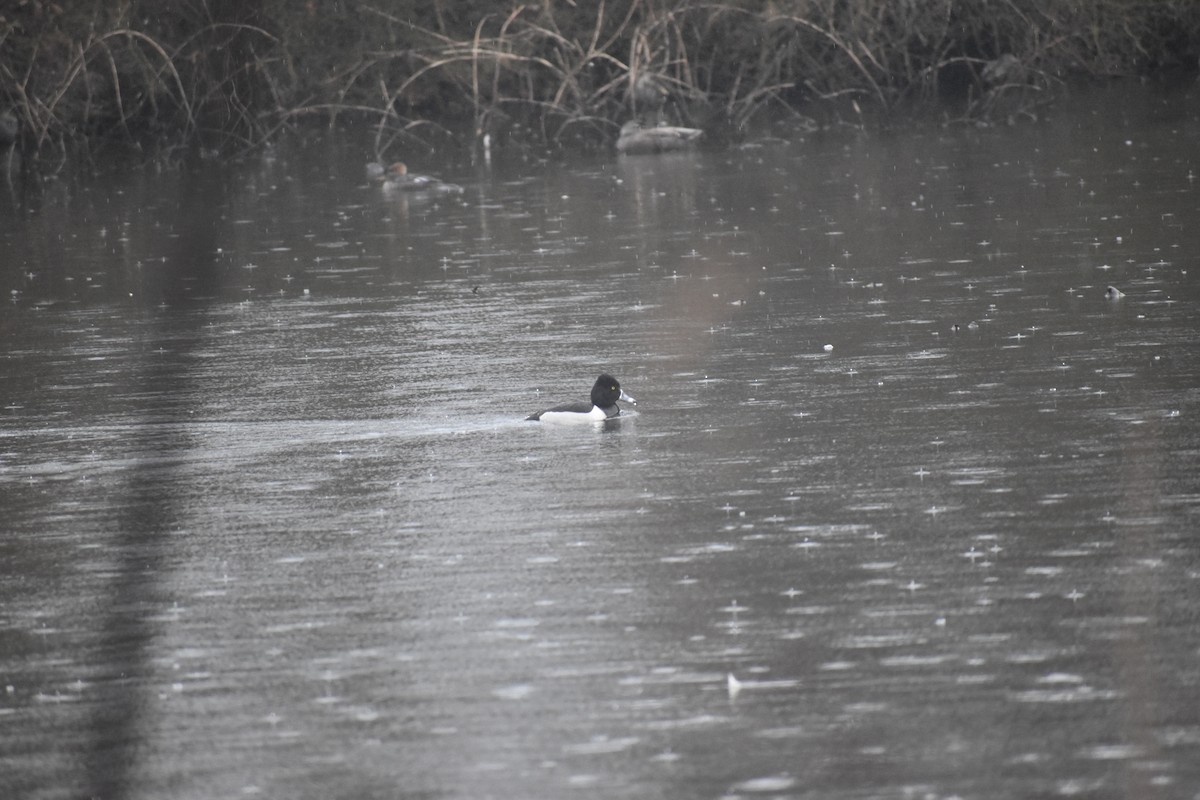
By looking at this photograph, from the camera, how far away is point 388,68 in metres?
37.8

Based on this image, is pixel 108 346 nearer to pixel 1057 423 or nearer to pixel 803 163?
pixel 1057 423

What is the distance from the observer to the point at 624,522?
959cm

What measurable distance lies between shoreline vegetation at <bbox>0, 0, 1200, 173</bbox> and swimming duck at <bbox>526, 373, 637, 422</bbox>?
20921mm

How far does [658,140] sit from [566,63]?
3.52 metres

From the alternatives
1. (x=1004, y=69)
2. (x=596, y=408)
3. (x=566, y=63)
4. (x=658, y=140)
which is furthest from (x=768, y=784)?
(x=1004, y=69)

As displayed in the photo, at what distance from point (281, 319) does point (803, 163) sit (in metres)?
12.3

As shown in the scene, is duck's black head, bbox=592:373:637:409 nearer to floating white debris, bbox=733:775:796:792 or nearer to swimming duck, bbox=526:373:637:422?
swimming duck, bbox=526:373:637:422

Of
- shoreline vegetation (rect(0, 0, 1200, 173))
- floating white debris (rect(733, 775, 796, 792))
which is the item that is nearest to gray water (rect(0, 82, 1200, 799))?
floating white debris (rect(733, 775, 796, 792))

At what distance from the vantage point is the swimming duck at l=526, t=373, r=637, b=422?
38.7 ft

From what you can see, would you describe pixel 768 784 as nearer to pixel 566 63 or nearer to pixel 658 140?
pixel 658 140

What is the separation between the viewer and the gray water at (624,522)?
6.80m

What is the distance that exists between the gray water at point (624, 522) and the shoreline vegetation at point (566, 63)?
1391 centimetres

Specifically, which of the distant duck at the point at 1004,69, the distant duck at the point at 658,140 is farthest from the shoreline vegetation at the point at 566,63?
the distant duck at the point at 658,140

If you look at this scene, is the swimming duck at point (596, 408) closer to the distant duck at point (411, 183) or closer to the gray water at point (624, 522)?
the gray water at point (624, 522)
